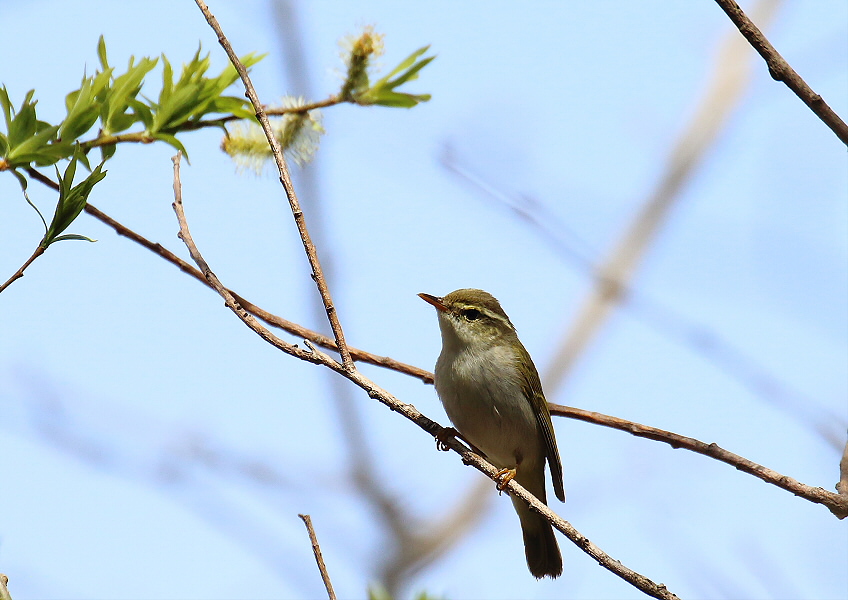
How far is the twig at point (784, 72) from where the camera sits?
7.43 ft

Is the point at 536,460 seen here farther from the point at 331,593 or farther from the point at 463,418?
the point at 331,593

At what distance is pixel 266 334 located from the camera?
289 cm

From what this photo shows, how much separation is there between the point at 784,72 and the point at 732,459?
1375 mm

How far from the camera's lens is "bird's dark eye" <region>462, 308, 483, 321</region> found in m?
5.39

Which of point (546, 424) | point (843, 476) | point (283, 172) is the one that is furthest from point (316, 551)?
point (546, 424)

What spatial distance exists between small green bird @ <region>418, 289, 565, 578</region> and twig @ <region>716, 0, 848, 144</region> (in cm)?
288

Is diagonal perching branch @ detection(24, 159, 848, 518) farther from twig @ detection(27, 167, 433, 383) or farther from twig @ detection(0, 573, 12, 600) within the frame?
twig @ detection(0, 573, 12, 600)

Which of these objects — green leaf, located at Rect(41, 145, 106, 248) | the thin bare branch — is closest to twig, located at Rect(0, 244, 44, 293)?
green leaf, located at Rect(41, 145, 106, 248)

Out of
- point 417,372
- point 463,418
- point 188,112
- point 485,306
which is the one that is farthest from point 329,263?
point 188,112

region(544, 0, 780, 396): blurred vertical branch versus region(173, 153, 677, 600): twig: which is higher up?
region(544, 0, 780, 396): blurred vertical branch

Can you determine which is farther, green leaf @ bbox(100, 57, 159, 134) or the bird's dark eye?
the bird's dark eye

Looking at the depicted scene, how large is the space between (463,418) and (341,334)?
2165 mm

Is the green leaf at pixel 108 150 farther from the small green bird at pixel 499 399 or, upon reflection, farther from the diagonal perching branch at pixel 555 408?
the small green bird at pixel 499 399

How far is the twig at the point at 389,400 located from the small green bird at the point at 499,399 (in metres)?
1.46
